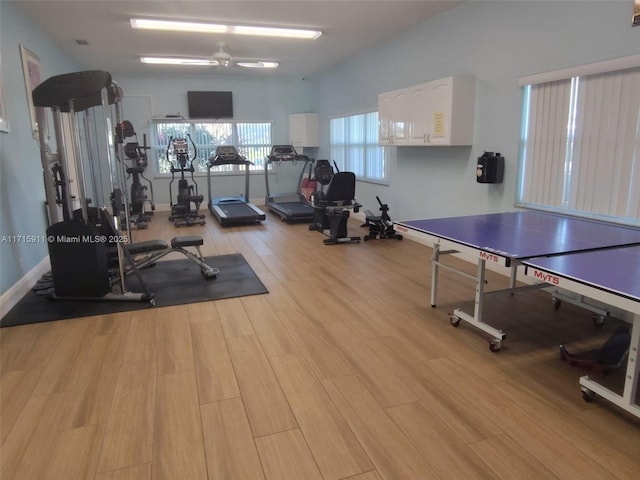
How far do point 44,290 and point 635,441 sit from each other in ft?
15.8

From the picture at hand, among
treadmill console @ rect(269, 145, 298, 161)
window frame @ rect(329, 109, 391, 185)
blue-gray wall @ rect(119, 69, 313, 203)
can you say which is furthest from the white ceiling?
treadmill console @ rect(269, 145, 298, 161)

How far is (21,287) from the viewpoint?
4152 mm

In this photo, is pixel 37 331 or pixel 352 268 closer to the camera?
pixel 37 331

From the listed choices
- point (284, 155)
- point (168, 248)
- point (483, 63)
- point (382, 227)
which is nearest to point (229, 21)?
point (168, 248)

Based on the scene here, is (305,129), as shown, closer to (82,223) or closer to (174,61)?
(174,61)

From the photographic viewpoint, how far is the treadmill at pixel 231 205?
771 cm

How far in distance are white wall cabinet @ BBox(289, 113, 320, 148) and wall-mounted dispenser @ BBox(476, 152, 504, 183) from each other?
5796mm

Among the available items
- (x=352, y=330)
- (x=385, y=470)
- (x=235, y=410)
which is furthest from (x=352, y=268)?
(x=385, y=470)

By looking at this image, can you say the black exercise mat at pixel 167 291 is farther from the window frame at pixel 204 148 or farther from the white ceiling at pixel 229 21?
the window frame at pixel 204 148

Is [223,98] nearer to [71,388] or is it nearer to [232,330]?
[232,330]

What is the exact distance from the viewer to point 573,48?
3.65 meters

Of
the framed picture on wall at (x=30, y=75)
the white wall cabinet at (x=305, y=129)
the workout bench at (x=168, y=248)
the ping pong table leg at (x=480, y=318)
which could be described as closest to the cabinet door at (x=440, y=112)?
the ping pong table leg at (x=480, y=318)

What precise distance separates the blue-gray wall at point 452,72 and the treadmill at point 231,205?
227cm

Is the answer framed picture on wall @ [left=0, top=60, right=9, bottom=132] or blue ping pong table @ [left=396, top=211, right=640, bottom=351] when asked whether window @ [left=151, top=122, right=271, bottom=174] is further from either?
blue ping pong table @ [left=396, top=211, right=640, bottom=351]
